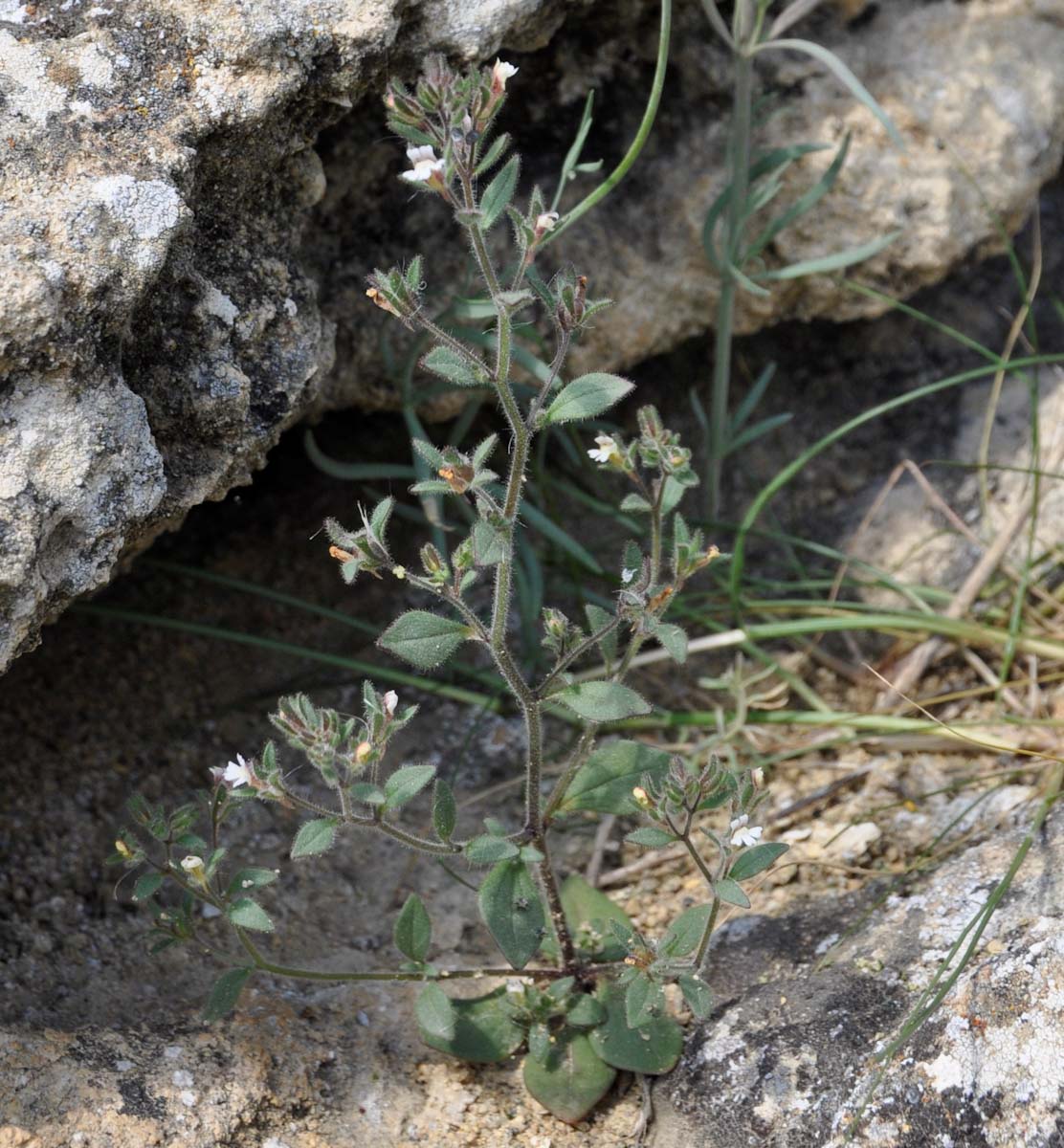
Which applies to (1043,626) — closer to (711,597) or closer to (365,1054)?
(711,597)

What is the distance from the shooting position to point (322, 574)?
2650mm

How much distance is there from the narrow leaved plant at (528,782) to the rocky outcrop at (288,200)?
1.03 ft

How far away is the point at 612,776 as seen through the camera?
181 cm

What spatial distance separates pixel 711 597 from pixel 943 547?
562mm

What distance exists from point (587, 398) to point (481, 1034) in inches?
37.1

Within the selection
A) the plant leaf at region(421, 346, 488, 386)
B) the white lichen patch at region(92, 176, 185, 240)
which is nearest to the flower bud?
→ the plant leaf at region(421, 346, 488, 386)

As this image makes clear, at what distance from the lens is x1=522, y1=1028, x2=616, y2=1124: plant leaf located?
1.70 meters

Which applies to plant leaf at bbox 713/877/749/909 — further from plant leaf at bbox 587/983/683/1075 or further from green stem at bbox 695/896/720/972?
plant leaf at bbox 587/983/683/1075

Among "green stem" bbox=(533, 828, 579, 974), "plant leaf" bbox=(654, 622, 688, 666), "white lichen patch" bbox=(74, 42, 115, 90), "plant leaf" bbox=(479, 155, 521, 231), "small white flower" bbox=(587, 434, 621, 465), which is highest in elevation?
"white lichen patch" bbox=(74, 42, 115, 90)

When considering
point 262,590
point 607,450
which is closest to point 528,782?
point 607,450

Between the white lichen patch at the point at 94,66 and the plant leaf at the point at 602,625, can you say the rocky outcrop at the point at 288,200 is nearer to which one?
the white lichen patch at the point at 94,66

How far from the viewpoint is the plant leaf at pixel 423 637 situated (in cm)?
158

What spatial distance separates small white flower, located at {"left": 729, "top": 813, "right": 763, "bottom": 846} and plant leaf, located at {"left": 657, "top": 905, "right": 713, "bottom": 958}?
0.13 m

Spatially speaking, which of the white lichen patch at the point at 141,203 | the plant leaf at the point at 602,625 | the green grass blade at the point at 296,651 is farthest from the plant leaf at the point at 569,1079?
the white lichen patch at the point at 141,203
